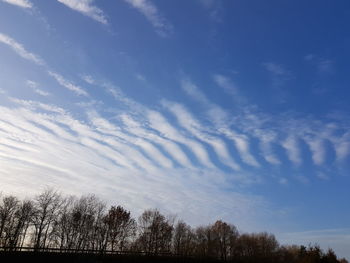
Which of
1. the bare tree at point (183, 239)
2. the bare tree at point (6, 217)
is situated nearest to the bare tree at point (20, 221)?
the bare tree at point (6, 217)

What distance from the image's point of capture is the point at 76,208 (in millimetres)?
68875

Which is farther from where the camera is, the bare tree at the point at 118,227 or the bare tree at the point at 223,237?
the bare tree at the point at 223,237

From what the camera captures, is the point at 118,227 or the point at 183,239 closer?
the point at 118,227

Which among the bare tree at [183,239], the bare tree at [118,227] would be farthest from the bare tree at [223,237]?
the bare tree at [118,227]

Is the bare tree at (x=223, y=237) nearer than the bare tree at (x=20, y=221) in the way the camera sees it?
No

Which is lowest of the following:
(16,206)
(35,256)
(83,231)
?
(35,256)

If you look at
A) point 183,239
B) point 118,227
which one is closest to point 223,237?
point 183,239

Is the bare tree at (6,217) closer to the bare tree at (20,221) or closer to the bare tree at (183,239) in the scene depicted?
the bare tree at (20,221)

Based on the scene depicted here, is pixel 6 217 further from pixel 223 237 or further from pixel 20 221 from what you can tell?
pixel 223 237

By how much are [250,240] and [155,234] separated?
170ft

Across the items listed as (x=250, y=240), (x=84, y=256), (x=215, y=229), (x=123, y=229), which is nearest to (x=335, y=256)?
(x=84, y=256)

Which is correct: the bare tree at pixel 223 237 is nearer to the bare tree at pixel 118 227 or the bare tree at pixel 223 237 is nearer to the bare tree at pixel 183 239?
the bare tree at pixel 183 239

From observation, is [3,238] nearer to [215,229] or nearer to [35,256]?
[35,256]

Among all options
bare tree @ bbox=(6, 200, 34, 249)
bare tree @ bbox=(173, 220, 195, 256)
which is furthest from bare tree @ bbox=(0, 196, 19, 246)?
bare tree @ bbox=(173, 220, 195, 256)
